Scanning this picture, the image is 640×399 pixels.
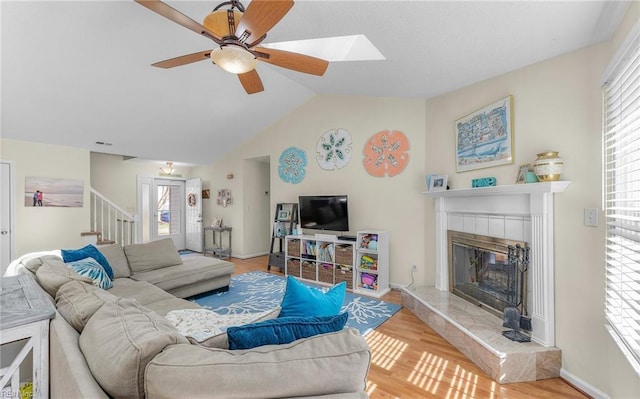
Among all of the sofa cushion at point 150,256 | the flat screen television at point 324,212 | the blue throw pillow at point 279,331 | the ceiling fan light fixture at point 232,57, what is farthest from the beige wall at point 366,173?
the blue throw pillow at point 279,331

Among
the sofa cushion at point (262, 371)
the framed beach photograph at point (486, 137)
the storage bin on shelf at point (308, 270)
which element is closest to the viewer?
the sofa cushion at point (262, 371)

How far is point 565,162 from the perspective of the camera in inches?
82.1

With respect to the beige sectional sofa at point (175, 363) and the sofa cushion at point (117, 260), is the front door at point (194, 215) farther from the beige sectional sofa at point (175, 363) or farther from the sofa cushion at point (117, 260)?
the beige sectional sofa at point (175, 363)

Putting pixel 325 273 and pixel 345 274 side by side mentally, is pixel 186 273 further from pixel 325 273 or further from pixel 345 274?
pixel 345 274

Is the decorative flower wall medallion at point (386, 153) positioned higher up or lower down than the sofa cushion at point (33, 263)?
higher up

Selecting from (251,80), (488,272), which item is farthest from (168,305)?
(488,272)

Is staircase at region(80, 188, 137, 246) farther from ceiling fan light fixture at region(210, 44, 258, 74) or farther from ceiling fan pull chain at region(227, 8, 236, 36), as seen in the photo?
ceiling fan pull chain at region(227, 8, 236, 36)

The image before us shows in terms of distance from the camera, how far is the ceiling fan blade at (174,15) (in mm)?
1524

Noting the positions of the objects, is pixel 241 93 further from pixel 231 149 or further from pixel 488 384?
pixel 488 384

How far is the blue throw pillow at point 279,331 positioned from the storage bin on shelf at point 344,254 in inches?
115

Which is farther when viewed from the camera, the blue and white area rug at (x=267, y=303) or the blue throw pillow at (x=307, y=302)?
the blue and white area rug at (x=267, y=303)

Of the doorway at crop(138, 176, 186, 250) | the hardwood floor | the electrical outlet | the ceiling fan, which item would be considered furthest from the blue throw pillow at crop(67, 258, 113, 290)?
the electrical outlet

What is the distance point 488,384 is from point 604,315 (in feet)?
2.92

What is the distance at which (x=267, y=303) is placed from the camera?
3428mm
